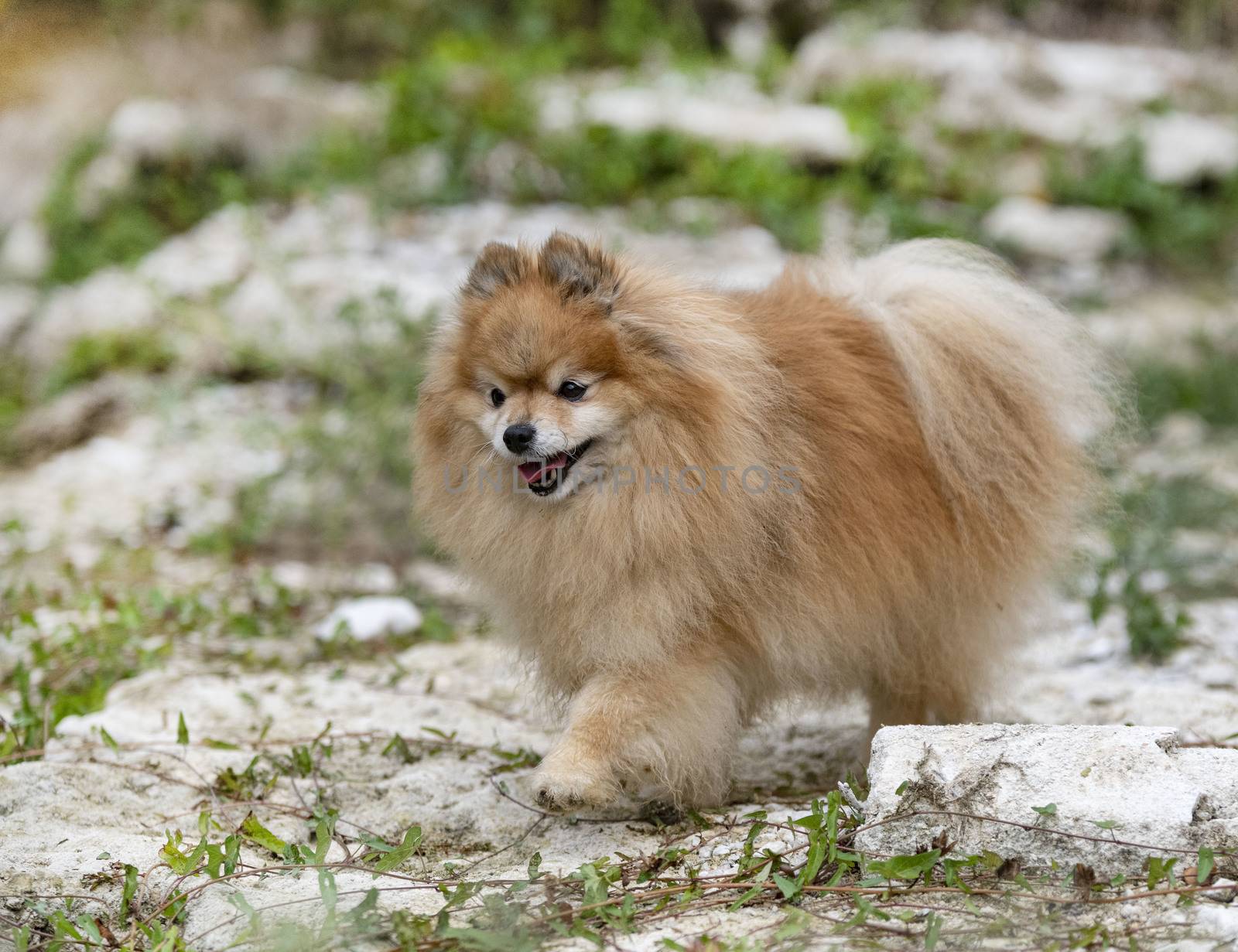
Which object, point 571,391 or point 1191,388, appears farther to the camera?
point 1191,388

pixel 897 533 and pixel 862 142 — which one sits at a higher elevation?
pixel 862 142

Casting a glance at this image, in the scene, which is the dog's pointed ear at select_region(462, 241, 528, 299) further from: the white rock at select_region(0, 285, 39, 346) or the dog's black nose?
the white rock at select_region(0, 285, 39, 346)

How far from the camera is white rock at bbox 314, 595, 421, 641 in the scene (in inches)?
194

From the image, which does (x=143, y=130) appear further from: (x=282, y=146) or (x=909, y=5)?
(x=909, y=5)

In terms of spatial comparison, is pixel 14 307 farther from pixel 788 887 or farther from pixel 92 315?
pixel 788 887

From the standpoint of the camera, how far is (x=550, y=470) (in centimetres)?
318

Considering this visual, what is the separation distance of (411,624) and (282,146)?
5.21m

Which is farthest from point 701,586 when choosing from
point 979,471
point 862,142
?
point 862,142

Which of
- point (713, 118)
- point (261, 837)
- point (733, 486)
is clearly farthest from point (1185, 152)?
point (261, 837)

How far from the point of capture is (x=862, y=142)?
8.43 metres

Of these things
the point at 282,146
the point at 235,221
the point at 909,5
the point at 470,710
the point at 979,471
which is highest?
the point at 909,5

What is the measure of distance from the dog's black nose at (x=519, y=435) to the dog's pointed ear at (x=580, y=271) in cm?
37

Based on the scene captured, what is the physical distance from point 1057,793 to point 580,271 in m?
1.65

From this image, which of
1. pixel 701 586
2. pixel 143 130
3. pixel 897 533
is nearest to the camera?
pixel 701 586
